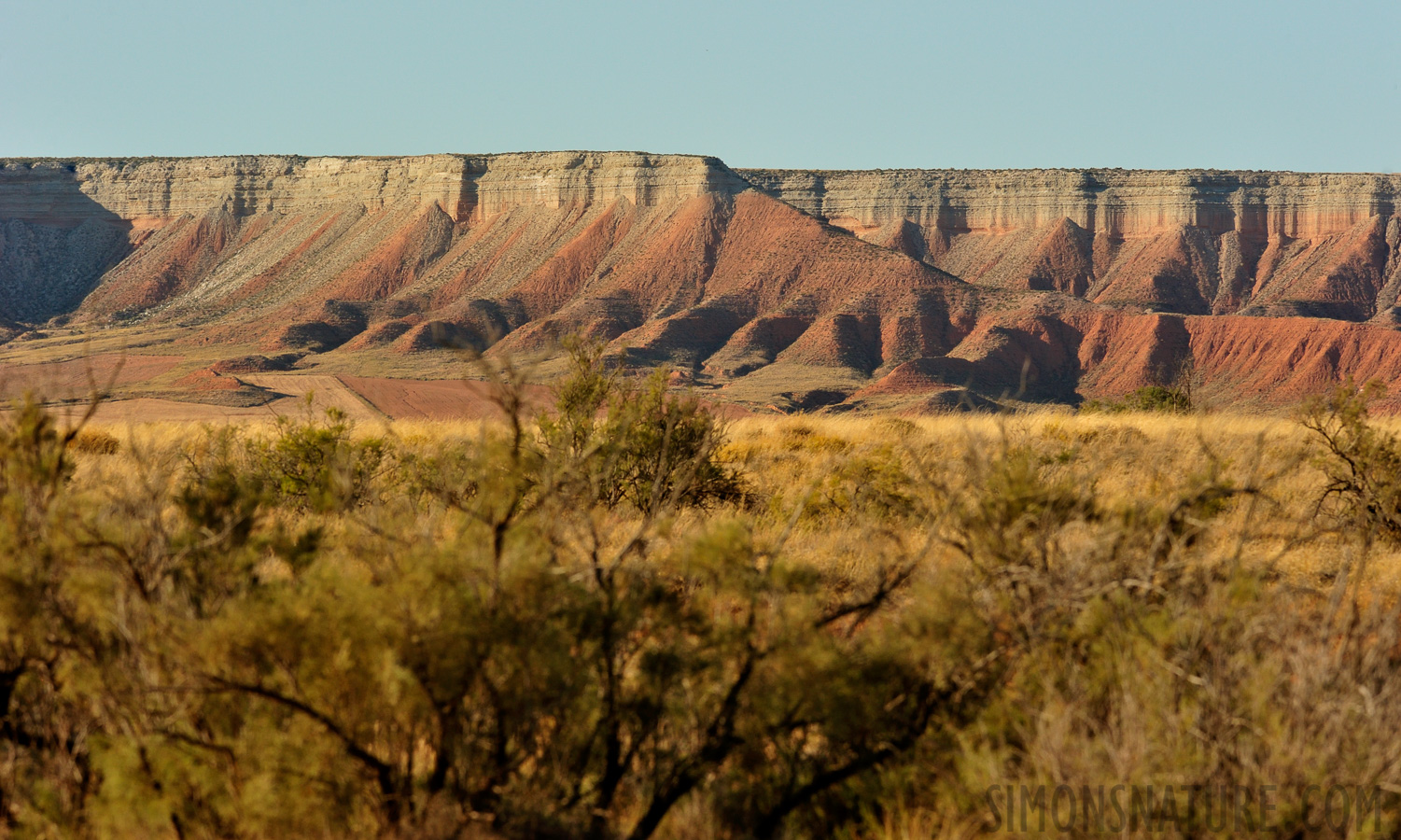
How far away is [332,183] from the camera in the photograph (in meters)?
100

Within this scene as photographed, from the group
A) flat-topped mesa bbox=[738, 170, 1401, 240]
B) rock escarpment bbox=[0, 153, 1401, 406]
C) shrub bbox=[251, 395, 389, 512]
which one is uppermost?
flat-topped mesa bbox=[738, 170, 1401, 240]

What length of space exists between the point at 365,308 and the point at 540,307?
13.0 metres

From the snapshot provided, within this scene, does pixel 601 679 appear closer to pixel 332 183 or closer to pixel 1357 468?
pixel 1357 468

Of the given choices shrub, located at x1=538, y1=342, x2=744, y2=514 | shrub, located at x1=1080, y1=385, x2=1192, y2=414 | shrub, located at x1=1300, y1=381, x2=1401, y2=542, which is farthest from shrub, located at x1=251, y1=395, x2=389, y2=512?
shrub, located at x1=1080, y1=385, x2=1192, y2=414

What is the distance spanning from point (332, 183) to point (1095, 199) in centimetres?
7268

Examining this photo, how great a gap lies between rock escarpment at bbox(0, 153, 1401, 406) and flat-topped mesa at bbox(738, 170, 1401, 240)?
0.70ft

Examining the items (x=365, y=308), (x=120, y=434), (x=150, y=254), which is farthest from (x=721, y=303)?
(x=120, y=434)

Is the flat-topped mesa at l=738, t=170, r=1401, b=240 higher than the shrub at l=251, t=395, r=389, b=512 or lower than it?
higher

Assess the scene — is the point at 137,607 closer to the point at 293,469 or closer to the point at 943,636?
the point at 943,636

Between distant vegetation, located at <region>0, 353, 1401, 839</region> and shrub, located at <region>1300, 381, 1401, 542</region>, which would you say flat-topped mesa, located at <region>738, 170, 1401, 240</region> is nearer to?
shrub, located at <region>1300, 381, 1401, 542</region>

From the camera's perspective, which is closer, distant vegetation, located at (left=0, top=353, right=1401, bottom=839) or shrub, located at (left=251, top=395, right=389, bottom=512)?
distant vegetation, located at (left=0, top=353, right=1401, bottom=839)

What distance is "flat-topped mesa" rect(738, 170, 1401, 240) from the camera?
98188mm

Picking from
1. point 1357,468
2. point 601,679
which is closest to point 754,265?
point 1357,468

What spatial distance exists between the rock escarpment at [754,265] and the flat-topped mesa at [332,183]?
0.75ft
